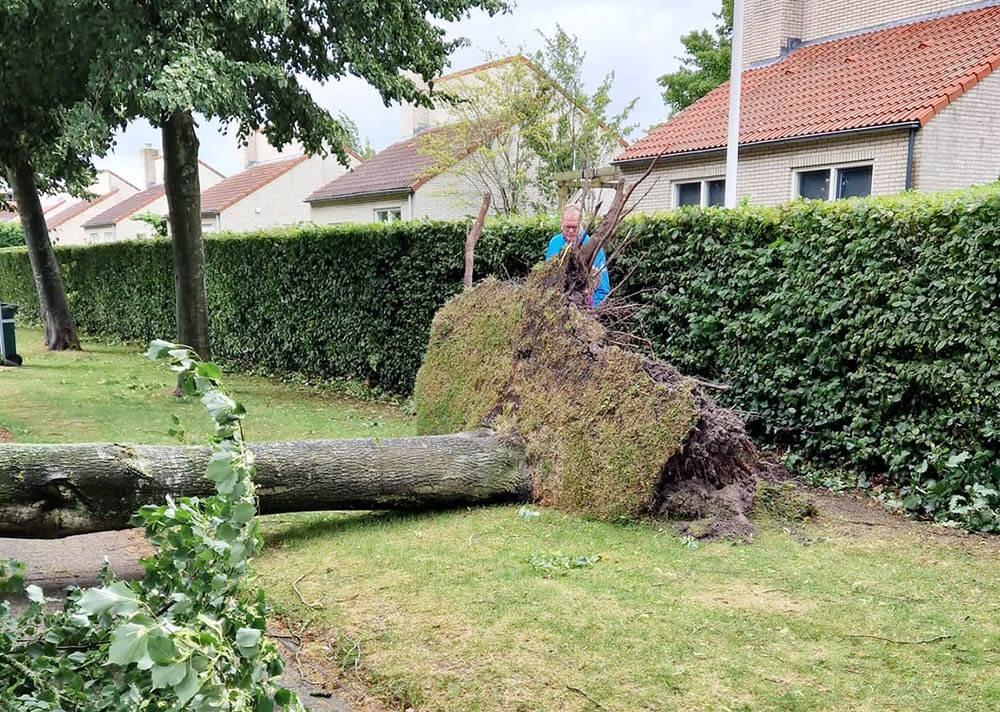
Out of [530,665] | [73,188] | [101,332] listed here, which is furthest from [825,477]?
[101,332]

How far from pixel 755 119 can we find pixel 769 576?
48.1 feet

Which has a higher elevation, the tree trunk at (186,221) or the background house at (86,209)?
the background house at (86,209)

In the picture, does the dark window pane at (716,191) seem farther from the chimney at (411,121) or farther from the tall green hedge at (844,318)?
the chimney at (411,121)

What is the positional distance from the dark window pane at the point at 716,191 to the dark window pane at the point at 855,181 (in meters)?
2.55

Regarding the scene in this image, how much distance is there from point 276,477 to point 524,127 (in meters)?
23.4

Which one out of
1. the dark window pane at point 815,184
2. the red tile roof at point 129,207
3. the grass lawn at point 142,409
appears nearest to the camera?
the grass lawn at point 142,409

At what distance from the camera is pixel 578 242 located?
6805mm

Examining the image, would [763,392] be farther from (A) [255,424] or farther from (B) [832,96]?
(B) [832,96]

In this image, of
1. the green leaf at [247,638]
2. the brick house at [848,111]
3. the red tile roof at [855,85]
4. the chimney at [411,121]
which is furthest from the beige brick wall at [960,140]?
the chimney at [411,121]

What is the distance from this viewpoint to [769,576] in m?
4.58

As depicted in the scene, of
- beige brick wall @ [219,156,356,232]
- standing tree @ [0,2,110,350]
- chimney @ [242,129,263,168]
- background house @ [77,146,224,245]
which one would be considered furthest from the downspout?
background house @ [77,146,224,245]

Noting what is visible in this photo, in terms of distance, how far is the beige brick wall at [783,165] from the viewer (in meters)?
14.6

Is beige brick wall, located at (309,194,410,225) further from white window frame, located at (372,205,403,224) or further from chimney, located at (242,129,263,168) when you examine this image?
chimney, located at (242,129,263,168)

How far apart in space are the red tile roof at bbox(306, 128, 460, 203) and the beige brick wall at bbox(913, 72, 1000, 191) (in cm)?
1641
